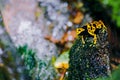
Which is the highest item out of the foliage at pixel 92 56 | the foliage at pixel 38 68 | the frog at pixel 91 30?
the frog at pixel 91 30

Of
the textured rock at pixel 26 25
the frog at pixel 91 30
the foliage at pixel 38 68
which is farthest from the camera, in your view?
the textured rock at pixel 26 25

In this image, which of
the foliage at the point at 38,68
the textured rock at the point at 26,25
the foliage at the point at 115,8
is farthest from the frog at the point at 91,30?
the foliage at the point at 115,8

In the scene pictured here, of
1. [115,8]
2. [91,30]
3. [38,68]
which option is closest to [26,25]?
[115,8]

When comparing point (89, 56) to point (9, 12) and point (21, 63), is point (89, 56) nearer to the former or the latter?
point (21, 63)

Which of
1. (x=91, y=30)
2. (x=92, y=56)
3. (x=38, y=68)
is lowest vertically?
(x=38, y=68)

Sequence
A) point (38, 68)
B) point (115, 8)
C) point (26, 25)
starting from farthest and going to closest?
point (26, 25)
point (115, 8)
point (38, 68)

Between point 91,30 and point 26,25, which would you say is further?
point 26,25

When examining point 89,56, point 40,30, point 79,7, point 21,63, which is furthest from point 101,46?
point 79,7

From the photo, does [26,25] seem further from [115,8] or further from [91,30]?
[91,30]

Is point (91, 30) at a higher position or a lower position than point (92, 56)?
higher

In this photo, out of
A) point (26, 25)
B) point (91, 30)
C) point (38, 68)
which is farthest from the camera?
point (26, 25)

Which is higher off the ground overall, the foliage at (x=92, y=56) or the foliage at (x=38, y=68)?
the foliage at (x=92, y=56)

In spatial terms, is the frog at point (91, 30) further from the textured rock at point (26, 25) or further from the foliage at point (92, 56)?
the textured rock at point (26, 25)
